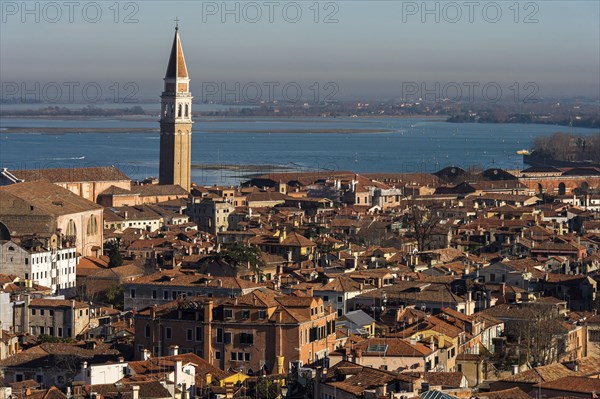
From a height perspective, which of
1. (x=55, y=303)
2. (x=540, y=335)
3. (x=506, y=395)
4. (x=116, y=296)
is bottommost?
(x=116, y=296)

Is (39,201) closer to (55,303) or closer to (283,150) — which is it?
(55,303)

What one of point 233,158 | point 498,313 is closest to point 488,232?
point 498,313

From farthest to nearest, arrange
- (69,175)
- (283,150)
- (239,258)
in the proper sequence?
(283,150) < (69,175) < (239,258)

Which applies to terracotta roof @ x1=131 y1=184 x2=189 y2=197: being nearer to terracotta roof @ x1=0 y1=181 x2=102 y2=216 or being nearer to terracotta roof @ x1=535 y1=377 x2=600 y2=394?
terracotta roof @ x1=0 y1=181 x2=102 y2=216

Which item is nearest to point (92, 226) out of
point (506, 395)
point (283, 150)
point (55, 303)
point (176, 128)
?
point (55, 303)

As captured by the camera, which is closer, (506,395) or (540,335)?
(506,395)

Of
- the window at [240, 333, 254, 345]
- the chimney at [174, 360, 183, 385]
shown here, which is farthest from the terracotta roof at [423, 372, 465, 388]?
the window at [240, 333, 254, 345]
